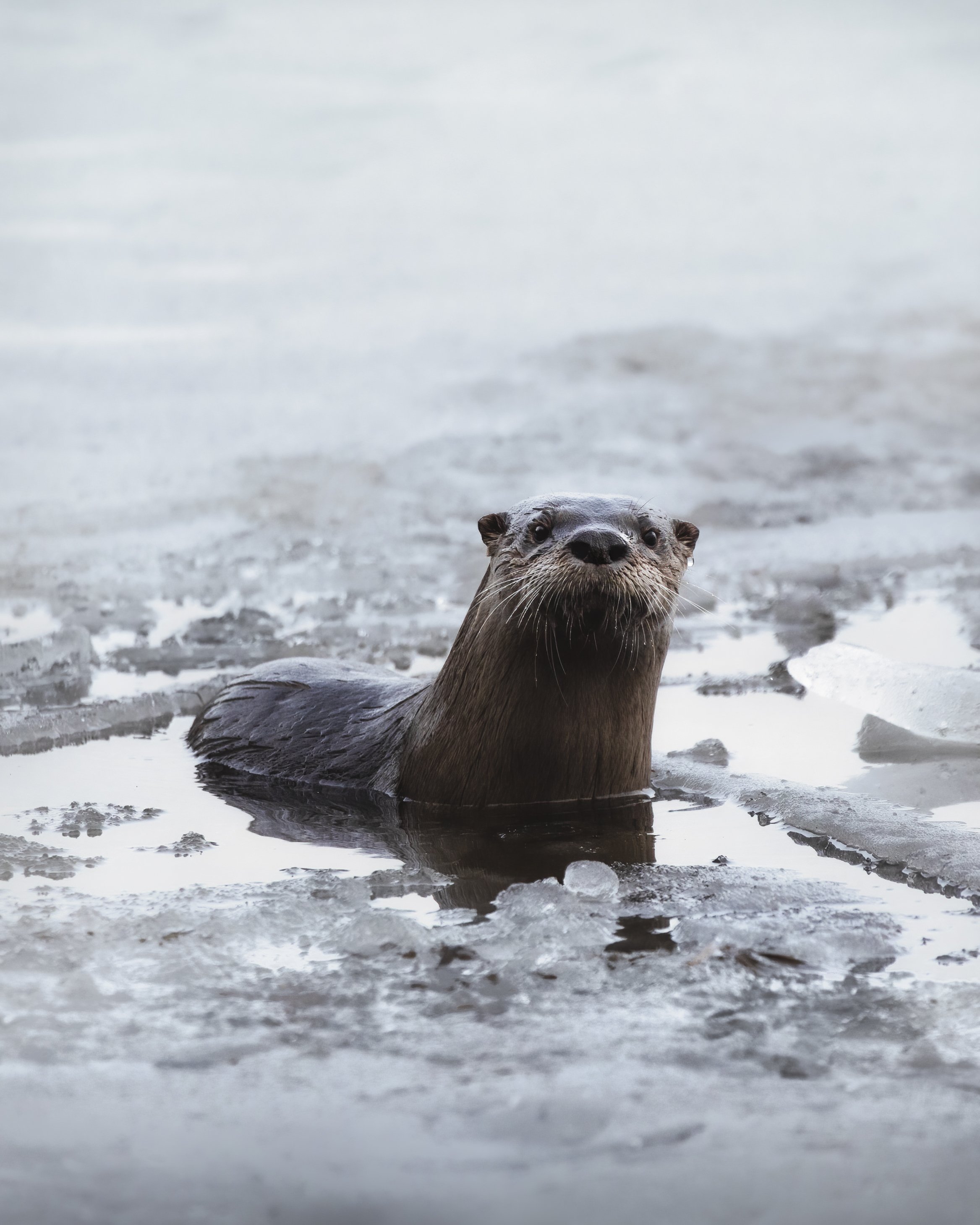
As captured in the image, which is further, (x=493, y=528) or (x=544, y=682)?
(x=493, y=528)

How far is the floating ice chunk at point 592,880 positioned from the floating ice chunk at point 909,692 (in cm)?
145

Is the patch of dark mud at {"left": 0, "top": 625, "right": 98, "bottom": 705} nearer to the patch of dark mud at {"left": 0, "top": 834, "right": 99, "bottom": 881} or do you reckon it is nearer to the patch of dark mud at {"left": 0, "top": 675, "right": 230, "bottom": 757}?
the patch of dark mud at {"left": 0, "top": 675, "right": 230, "bottom": 757}

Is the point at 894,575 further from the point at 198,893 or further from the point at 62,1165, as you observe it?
the point at 62,1165

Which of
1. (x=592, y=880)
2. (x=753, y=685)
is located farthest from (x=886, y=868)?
(x=753, y=685)

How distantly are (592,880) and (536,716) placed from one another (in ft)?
2.14

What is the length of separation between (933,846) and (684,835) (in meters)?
0.48

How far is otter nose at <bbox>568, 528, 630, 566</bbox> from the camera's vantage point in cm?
272

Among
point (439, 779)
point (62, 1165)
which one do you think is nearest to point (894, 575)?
point (439, 779)

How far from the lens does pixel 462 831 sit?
2869mm

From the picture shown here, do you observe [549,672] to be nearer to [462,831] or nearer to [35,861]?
[462,831]

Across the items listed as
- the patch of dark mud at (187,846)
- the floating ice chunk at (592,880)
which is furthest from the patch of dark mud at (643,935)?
the patch of dark mud at (187,846)

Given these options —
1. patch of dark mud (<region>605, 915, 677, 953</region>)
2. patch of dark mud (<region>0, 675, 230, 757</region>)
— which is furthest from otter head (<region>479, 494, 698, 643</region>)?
patch of dark mud (<region>0, 675, 230, 757</region>)

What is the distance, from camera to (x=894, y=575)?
6688 mm

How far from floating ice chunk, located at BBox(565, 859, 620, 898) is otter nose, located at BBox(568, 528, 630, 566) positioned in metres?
0.61
